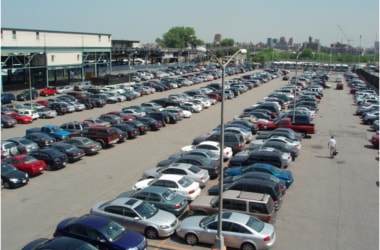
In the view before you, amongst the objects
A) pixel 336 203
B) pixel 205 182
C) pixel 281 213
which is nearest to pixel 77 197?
pixel 205 182

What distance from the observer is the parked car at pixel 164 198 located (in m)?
16.8

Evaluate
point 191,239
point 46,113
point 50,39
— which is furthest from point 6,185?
point 50,39

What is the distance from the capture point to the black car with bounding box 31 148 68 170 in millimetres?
23797

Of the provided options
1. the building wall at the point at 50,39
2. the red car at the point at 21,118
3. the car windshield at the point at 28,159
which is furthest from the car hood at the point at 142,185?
the building wall at the point at 50,39

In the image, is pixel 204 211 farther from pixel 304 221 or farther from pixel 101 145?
pixel 101 145

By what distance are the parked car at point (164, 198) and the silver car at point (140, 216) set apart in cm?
82

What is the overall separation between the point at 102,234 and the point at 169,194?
4688 mm

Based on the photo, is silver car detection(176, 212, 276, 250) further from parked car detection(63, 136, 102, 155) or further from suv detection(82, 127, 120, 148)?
suv detection(82, 127, 120, 148)

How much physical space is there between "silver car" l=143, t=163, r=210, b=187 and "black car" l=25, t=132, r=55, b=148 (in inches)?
392

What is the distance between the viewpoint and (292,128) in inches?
1286

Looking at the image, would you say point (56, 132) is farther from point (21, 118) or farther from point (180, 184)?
point (180, 184)

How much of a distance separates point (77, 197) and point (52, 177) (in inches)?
157

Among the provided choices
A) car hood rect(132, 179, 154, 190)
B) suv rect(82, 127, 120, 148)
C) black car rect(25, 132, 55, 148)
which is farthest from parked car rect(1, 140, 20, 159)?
car hood rect(132, 179, 154, 190)

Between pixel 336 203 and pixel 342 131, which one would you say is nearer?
pixel 336 203
